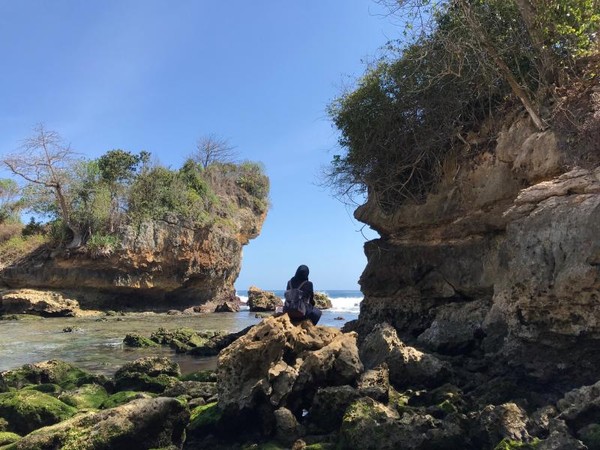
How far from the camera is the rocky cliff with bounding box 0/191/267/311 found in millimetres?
33875

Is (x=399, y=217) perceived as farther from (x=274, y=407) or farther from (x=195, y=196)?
(x=195, y=196)

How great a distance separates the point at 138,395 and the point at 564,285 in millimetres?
7236

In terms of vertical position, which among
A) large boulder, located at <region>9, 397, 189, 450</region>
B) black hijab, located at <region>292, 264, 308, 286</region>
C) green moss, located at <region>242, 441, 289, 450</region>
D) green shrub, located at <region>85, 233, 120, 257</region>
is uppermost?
green shrub, located at <region>85, 233, 120, 257</region>

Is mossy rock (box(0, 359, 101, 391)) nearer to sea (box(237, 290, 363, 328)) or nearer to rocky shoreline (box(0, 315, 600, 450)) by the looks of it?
rocky shoreline (box(0, 315, 600, 450))

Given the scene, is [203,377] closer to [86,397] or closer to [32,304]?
[86,397]

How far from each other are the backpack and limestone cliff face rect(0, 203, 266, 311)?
28.2 meters

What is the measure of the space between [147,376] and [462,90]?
10.3m

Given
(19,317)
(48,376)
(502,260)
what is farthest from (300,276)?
(19,317)

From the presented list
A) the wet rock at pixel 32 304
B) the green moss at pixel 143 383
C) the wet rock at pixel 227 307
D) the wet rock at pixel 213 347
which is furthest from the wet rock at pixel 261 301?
the green moss at pixel 143 383

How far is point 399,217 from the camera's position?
Answer: 1466 centimetres

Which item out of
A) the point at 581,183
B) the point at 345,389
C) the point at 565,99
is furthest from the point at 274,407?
the point at 565,99

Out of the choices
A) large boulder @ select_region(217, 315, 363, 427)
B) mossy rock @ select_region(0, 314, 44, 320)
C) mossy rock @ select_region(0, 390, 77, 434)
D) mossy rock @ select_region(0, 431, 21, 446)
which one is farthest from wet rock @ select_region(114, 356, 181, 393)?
mossy rock @ select_region(0, 314, 44, 320)

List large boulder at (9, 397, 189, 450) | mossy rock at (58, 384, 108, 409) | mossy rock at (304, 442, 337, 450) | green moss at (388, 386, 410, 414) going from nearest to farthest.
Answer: large boulder at (9, 397, 189, 450)
mossy rock at (304, 442, 337, 450)
green moss at (388, 386, 410, 414)
mossy rock at (58, 384, 108, 409)

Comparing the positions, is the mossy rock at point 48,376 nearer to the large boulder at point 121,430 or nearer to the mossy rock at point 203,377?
the mossy rock at point 203,377
